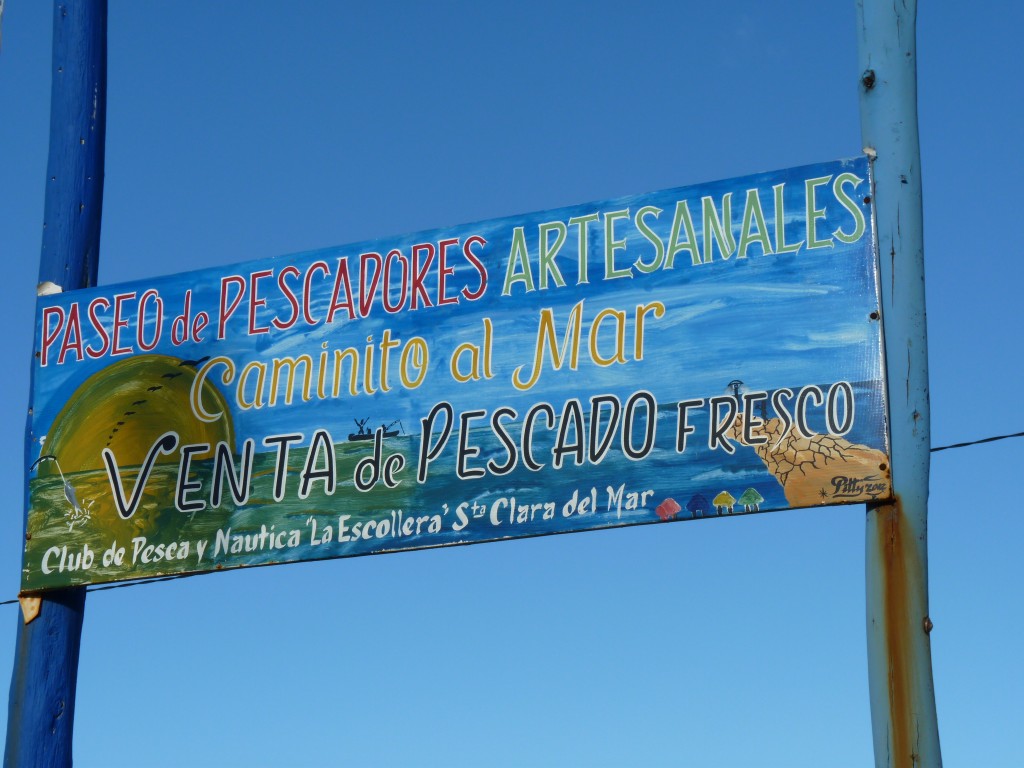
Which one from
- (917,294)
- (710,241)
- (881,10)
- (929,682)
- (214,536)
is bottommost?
(929,682)

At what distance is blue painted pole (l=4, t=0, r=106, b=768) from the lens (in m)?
6.30

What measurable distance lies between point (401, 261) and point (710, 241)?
1.42m

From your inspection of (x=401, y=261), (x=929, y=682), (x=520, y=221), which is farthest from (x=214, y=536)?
(x=929, y=682)

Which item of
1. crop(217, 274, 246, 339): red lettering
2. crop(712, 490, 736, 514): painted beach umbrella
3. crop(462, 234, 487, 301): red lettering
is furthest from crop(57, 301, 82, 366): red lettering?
crop(712, 490, 736, 514): painted beach umbrella

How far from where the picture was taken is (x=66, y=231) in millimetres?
7066

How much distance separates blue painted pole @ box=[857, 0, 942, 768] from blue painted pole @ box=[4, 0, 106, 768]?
3515 millimetres

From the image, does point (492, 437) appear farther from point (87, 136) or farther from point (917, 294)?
point (87, 136)

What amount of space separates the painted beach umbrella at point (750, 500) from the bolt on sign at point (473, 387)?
0.05 ft

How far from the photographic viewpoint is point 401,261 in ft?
21.4

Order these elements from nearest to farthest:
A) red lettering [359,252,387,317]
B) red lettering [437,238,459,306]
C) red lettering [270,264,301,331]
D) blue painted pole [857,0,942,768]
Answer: blue painted pole [857,0,942,768]
red lettering [437,238,459,306]
red lettering [359,252,387,317]
red lettering [270,264,301,331]

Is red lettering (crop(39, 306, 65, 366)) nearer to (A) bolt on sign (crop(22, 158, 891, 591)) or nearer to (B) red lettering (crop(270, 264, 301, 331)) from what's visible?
(A) bolt on sign (crop(22, 158, 891, 591))
